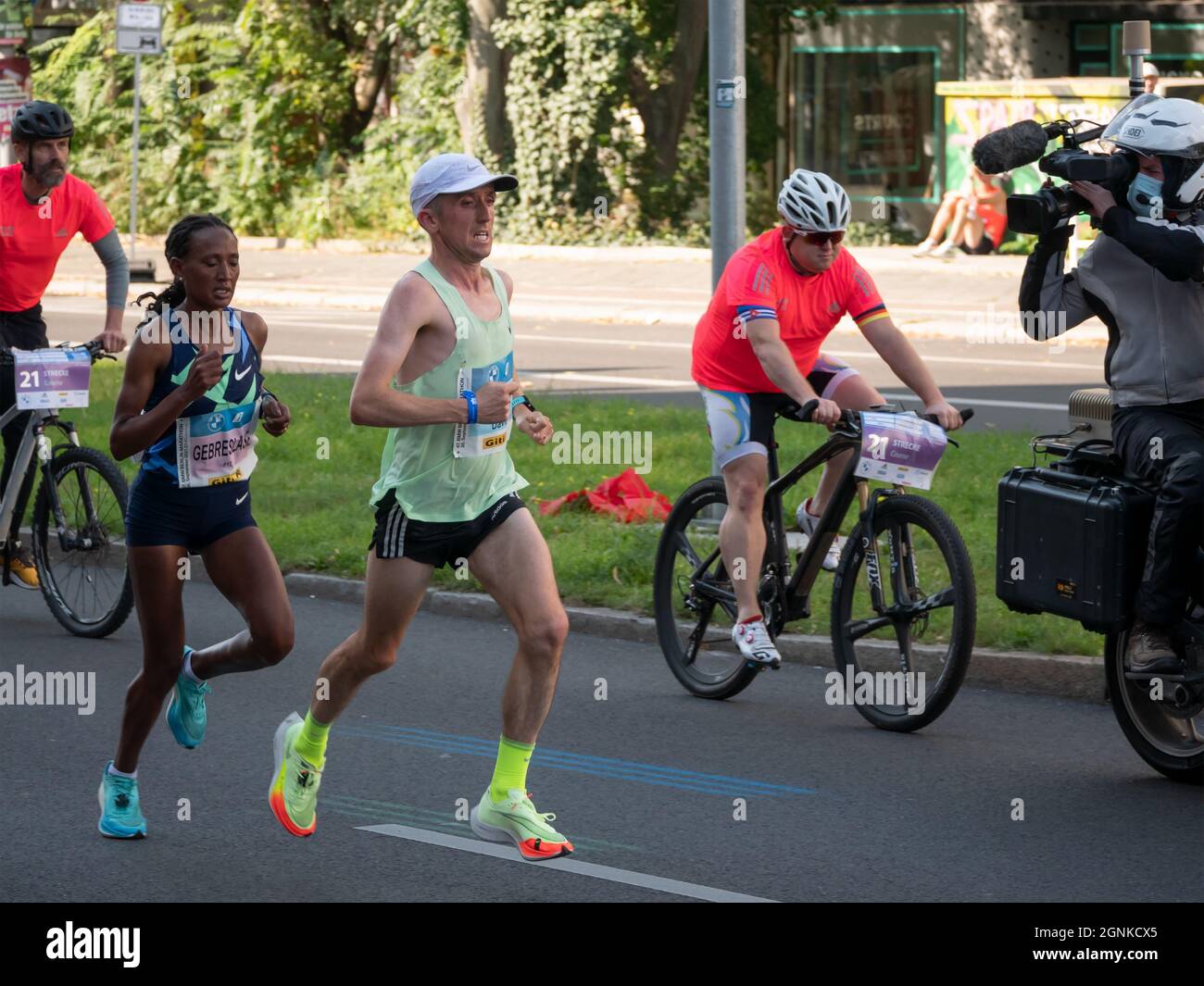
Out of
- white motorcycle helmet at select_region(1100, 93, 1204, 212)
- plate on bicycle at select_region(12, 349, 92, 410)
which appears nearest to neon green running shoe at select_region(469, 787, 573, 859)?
white motorcycle helmet at select_region(1100, 93, 1204, 212)

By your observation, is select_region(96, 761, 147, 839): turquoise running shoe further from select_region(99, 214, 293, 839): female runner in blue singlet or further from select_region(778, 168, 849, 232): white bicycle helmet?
select_region(778, 168, 849, 232): white bicycle helmet

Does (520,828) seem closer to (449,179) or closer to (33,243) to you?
(449,179)

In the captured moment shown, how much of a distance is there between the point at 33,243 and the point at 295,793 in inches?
174

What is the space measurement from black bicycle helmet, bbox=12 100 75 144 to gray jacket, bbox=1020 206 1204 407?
4.58 metres

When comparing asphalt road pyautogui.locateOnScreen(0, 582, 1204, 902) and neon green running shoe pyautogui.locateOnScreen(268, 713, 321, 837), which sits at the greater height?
neon green running shoe pyautogui.locateOnScreen(268, 713, 321, 837)

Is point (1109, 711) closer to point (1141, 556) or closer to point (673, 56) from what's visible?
point (1141, 556)

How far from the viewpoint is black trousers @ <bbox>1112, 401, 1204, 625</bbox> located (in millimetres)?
6219

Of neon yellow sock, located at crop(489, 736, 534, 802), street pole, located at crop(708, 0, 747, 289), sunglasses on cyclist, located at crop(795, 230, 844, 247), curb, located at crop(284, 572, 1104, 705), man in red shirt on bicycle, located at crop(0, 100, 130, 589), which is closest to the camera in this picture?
neon yellow sock, located at crop(489, 736, 534, 802)

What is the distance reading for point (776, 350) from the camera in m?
7.36

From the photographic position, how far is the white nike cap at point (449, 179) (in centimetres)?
558

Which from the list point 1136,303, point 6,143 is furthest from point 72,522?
point 6,143

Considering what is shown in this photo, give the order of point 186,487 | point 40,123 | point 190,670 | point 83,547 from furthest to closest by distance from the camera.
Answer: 1. point 83,547
2. point 40,123
3. point 190,670
4. point 186,487

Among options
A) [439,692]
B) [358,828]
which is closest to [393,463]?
[358,828]

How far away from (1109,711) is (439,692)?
2.63 metres
